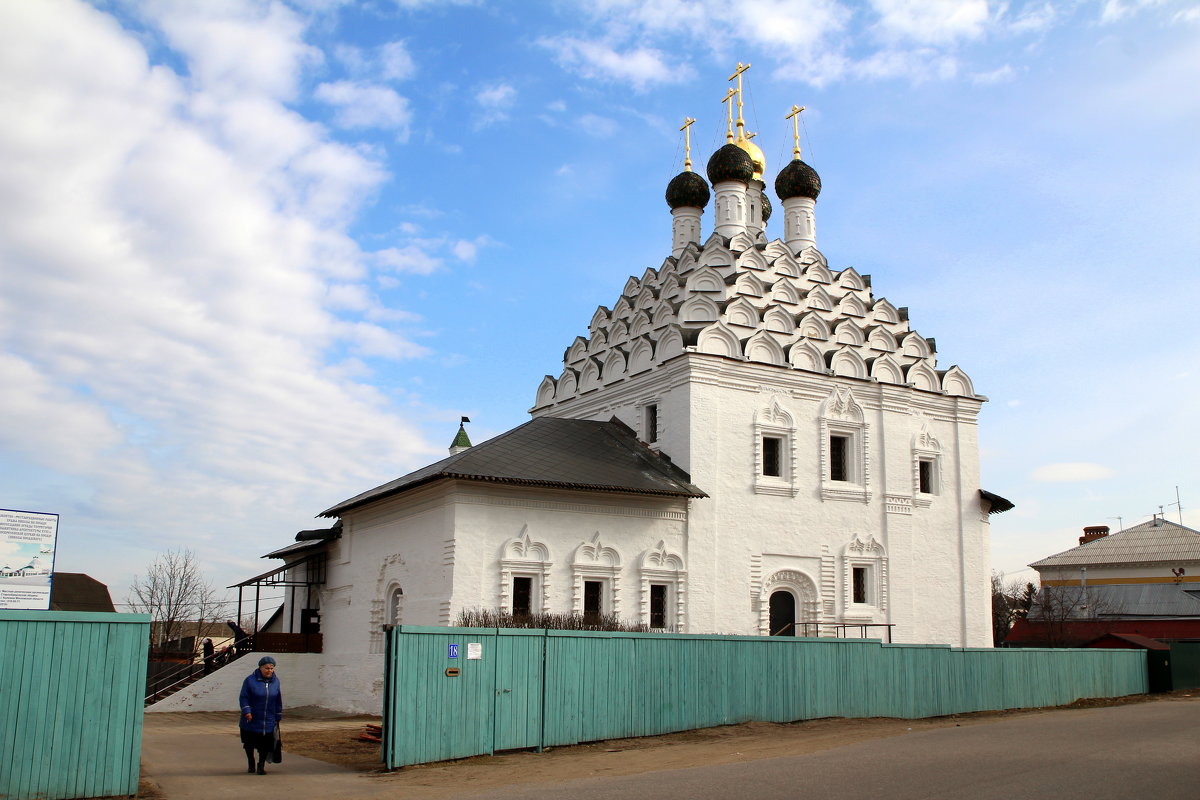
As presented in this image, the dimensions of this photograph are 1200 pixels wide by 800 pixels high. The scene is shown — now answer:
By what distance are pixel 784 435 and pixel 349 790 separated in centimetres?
1341

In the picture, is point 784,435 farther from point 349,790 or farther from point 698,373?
point 349,790

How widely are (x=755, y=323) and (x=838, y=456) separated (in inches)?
129

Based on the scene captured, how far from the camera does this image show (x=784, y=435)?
21.1 meters

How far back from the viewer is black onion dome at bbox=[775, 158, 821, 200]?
25156mm

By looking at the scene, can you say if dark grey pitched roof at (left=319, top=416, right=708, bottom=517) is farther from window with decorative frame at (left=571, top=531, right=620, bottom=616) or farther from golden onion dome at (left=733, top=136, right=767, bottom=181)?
golden onion dome at (left=733, top=136, right=767, bottom=181)

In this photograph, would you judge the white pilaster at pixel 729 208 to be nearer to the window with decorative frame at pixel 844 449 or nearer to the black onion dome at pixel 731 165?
the black onion dome at pixel 731 165

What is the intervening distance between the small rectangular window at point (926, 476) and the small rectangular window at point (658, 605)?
7.17 m

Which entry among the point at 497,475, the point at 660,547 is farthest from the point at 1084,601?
the point at 497,475

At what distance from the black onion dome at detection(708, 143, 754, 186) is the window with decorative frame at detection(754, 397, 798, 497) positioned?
20.0ft

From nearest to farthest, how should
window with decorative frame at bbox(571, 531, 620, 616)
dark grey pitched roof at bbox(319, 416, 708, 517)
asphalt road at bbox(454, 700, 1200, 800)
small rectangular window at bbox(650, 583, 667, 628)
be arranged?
1. asphalt road at bbox(454, 700, 1200, 800)
2. dark grey pitched roof at bbox(319, 416, 708, 517)
3. window with decorative frame at bbox(571, 531, 620, 616)
4. small rectangular window at bbox(650, 583, 667, 628)

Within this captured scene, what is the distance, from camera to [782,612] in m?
20.7

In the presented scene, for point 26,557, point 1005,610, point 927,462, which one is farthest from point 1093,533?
→ point 26,557

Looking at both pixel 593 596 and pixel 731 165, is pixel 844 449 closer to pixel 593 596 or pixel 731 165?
pixel 593 596

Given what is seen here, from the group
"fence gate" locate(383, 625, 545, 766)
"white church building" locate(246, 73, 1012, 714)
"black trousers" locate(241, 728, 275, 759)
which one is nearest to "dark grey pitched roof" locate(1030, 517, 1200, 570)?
"white church building" locate(246, 73, 1012, 714)
